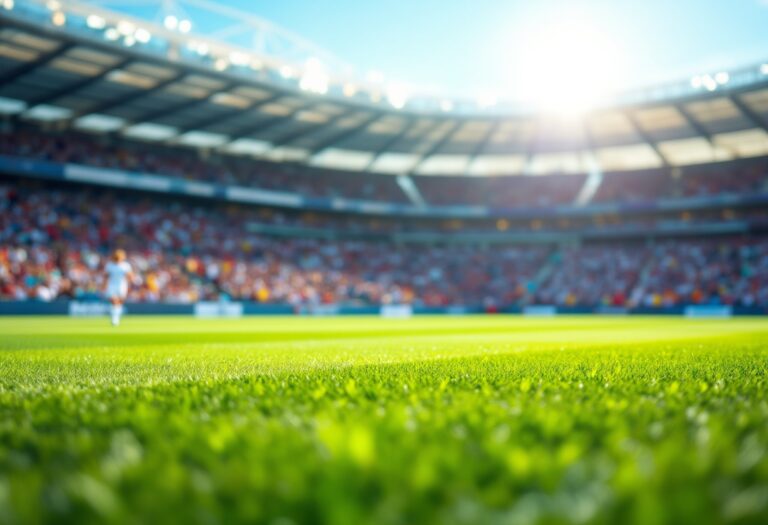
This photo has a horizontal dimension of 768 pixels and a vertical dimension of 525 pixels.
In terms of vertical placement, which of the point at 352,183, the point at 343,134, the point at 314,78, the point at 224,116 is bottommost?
the point at 352,183

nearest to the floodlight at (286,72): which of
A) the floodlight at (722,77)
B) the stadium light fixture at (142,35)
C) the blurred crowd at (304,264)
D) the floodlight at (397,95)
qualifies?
the floodlight at (397,95)

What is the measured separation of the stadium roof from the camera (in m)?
28.3

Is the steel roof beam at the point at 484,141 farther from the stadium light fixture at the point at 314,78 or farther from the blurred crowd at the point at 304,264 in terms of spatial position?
the stadium light fixture at the point at 314,78

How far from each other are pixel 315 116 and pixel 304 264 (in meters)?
9.80

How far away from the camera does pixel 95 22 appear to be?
87.5ft

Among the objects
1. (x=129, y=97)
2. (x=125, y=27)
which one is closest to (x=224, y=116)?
(x=129, y=97)

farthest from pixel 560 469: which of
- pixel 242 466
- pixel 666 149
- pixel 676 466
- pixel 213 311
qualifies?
pixel 666 149

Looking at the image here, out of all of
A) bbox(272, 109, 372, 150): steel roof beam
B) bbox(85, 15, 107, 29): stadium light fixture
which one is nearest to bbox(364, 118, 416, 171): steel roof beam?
bbox(272, 109, 372, 150): steel roof beam

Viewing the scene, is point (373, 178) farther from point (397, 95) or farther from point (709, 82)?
point (709, 82)

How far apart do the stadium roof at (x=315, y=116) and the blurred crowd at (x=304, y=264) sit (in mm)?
5010

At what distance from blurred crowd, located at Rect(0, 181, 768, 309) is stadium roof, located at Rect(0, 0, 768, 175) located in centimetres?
501

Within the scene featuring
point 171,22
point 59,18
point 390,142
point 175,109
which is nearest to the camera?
point 59,18

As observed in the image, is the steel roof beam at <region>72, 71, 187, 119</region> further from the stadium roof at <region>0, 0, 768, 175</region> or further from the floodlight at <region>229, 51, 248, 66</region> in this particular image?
the floodlight at <region>229, 51, 248, 66</region>

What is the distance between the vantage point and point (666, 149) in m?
44.7
